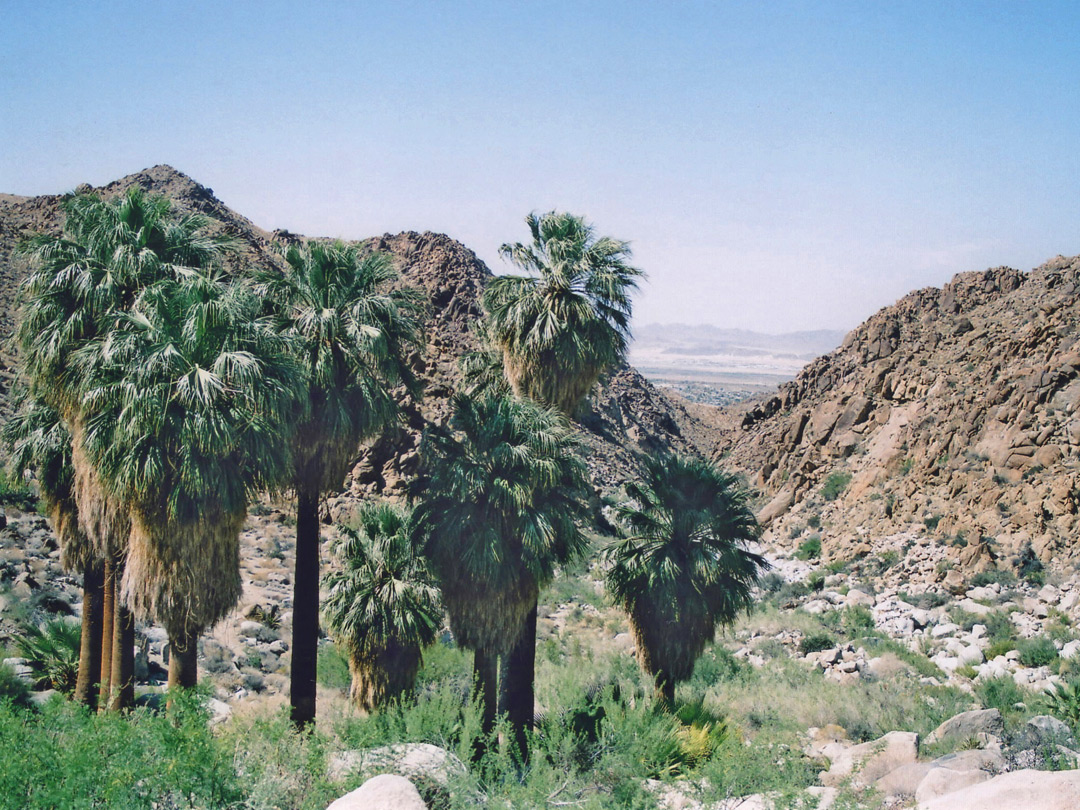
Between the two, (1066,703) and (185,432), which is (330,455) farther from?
(1066,703)

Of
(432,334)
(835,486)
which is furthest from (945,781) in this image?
(432,334)

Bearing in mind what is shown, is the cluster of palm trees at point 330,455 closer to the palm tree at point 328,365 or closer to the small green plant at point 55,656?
the palm tree at point 328,365

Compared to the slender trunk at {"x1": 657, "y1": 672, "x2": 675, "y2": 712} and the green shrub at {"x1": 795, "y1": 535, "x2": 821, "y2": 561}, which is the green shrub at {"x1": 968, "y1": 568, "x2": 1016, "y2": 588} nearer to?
the green shrub at {"x1": 795, "y1": 535, "x2": 821, "y2": 561}

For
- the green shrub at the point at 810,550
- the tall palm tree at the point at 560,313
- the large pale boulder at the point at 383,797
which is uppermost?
the tall palm tree at the point at 560,313

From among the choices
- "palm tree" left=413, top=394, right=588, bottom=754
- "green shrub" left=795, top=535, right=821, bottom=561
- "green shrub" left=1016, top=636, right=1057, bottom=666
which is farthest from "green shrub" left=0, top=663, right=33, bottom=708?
"green shrub" left=795, top=535, right=821, bottom=561

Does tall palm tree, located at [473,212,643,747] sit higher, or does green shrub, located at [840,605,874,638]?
tall palm tree, located at [473,212,643,747]

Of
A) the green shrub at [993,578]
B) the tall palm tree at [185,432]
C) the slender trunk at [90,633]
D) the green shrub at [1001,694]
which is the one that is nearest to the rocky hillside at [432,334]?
the green shrub at [993,578]

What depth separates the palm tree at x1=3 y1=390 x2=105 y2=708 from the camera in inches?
511

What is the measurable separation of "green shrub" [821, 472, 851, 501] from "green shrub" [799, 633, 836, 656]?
16258mm

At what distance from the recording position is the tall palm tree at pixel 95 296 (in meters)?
10.6

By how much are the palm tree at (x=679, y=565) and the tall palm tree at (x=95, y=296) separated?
879 centimetres

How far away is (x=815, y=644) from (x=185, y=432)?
708 inches

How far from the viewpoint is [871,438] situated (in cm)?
3825

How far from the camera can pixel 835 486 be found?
119 feet
